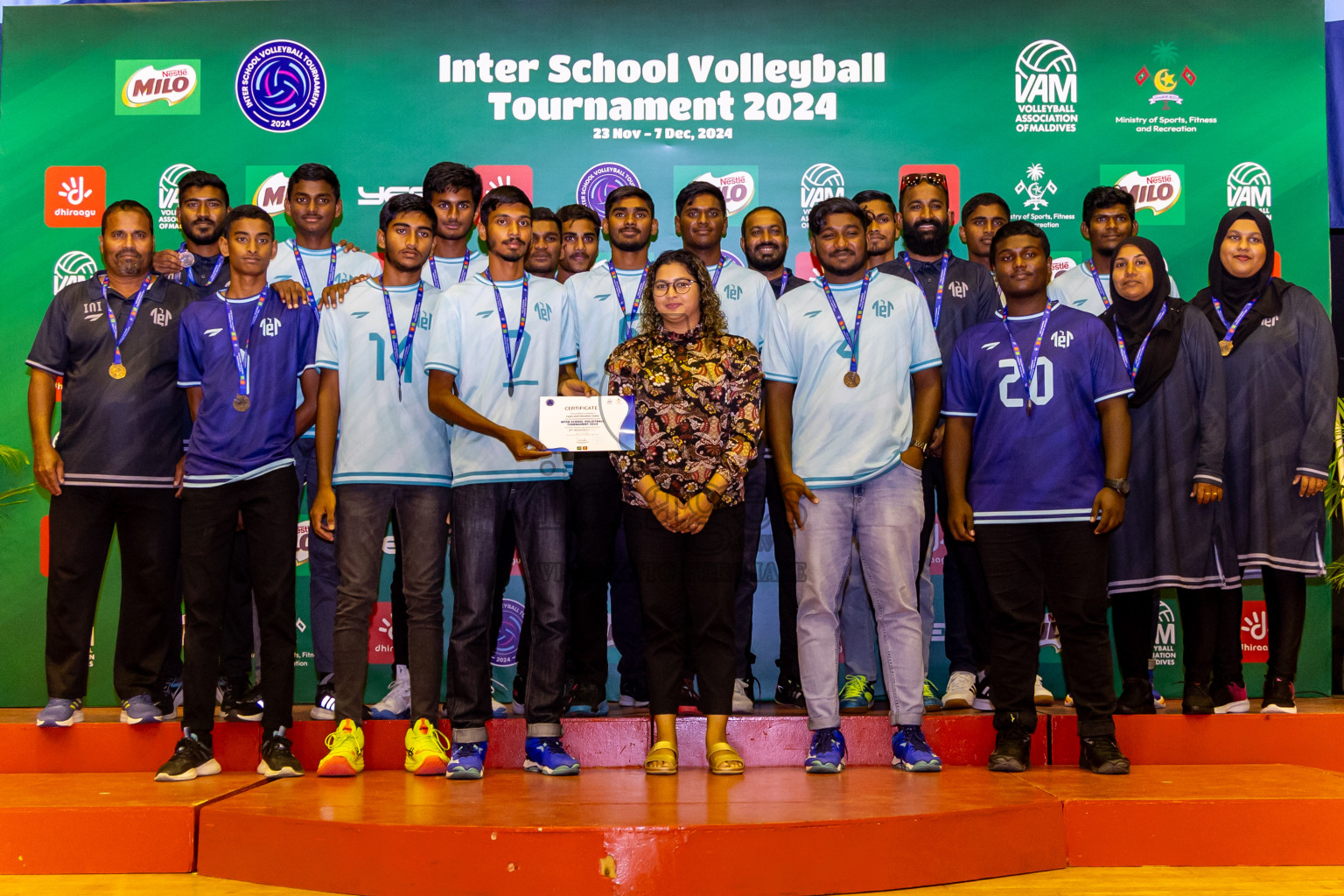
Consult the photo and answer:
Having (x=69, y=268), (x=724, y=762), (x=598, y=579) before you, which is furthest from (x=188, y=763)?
(x=69, y=268)

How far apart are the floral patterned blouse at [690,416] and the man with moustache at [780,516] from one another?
31.8 inches

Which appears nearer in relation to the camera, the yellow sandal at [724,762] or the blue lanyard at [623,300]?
the yellow sandal at [724,762]

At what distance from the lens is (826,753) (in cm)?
374

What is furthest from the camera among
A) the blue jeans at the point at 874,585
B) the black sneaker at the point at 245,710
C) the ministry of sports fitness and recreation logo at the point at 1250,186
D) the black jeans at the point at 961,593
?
the ministry of sports fitness and recreation logo at the point at 1250,186

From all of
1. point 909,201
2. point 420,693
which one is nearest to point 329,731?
point 420,693

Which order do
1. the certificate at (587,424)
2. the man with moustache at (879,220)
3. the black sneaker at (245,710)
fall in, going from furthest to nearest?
→ the man with moustache at (879,220) → the black sneaker at (245,710) → the certificate at (587,424)

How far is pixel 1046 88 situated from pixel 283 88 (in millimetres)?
4006

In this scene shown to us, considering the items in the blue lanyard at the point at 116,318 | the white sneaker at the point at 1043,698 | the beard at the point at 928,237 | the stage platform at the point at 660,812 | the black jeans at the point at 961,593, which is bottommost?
the stage platform at the point at 660,812

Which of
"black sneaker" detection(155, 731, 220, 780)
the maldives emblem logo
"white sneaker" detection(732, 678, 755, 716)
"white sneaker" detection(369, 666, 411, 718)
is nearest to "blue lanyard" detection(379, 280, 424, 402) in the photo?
"white sneaker" detection(369, 666, 411, 718)

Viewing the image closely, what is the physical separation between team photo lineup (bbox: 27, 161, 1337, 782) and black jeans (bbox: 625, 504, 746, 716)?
0.04 feet

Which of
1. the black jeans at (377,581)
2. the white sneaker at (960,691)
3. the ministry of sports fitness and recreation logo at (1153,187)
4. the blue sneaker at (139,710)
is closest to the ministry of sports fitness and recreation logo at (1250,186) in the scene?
the ministry of sports fitness and recreation logo at (1153,187)

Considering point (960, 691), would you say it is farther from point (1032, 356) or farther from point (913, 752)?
point (1032, 356)

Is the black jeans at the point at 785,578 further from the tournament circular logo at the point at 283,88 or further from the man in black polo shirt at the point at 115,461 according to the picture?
the tournament circular logo at the point at 283,88

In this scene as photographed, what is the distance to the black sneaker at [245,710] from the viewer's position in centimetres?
429
